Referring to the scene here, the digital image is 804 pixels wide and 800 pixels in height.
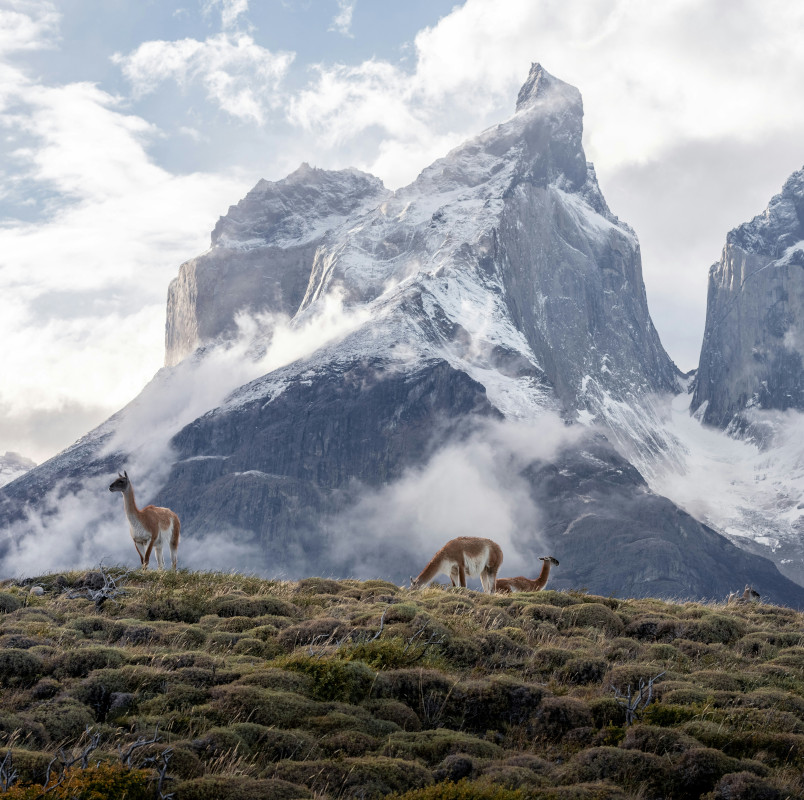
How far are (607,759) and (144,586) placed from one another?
1480 cm

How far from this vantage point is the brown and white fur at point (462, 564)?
31172mm

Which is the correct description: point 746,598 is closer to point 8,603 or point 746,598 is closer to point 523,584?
point 523,584

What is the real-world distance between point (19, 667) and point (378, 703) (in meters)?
6.29

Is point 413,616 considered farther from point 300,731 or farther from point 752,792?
point 752,792

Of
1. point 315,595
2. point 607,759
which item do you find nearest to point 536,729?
point 607,759

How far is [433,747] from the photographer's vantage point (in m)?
14.2

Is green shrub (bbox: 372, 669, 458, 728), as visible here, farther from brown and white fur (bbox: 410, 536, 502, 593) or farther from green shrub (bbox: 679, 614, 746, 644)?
brown and white fur (bbox: 410, 536, 502, 593)

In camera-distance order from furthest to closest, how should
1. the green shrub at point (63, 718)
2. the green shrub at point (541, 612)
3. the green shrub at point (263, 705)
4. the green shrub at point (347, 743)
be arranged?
the green shrub at point (541, 612)
the green shrub at point (263, 705)
the green shrub at point (63, 718)
the green shrub at point (347, 743)

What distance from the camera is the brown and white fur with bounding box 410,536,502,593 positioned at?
102 feet

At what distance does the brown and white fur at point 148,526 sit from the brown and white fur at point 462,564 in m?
8.19

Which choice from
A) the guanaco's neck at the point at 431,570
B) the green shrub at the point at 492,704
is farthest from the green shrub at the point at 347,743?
the guanaco's neck at the point at 431,570

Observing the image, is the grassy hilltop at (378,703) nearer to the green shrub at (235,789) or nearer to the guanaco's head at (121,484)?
the green shrub at (235,789)

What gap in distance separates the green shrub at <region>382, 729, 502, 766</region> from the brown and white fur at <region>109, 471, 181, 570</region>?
1530 centimetres

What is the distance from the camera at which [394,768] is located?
13.0 m
